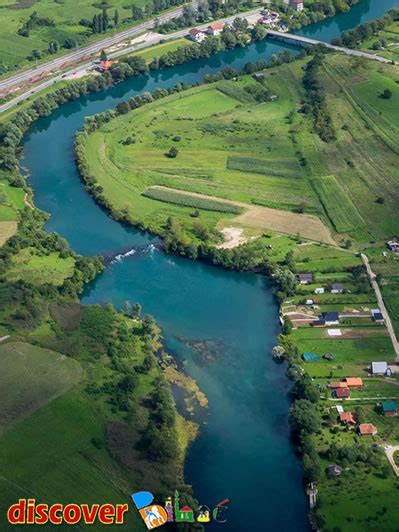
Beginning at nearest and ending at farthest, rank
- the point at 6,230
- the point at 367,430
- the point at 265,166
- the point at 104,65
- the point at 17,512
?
1. the point at 17,512
2. the point at 367,430
3. the point at 6,230
4. the point at 265,166
5. the point at 104,65

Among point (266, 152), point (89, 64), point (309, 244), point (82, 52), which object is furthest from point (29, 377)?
point (82, 52)

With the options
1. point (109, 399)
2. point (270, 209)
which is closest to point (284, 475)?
point (109, 399)

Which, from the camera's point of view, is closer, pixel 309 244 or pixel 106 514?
pixel 106 514

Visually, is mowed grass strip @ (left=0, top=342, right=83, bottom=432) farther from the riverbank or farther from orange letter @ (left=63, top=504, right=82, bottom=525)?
the riverbank

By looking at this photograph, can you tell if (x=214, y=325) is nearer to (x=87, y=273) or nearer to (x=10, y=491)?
(x=87, y=273)

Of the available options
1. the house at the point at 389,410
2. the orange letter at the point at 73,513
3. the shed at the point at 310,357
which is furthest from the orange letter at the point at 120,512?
the house at the point at 389,410

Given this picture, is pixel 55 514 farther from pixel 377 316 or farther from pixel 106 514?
pixel 377 316
